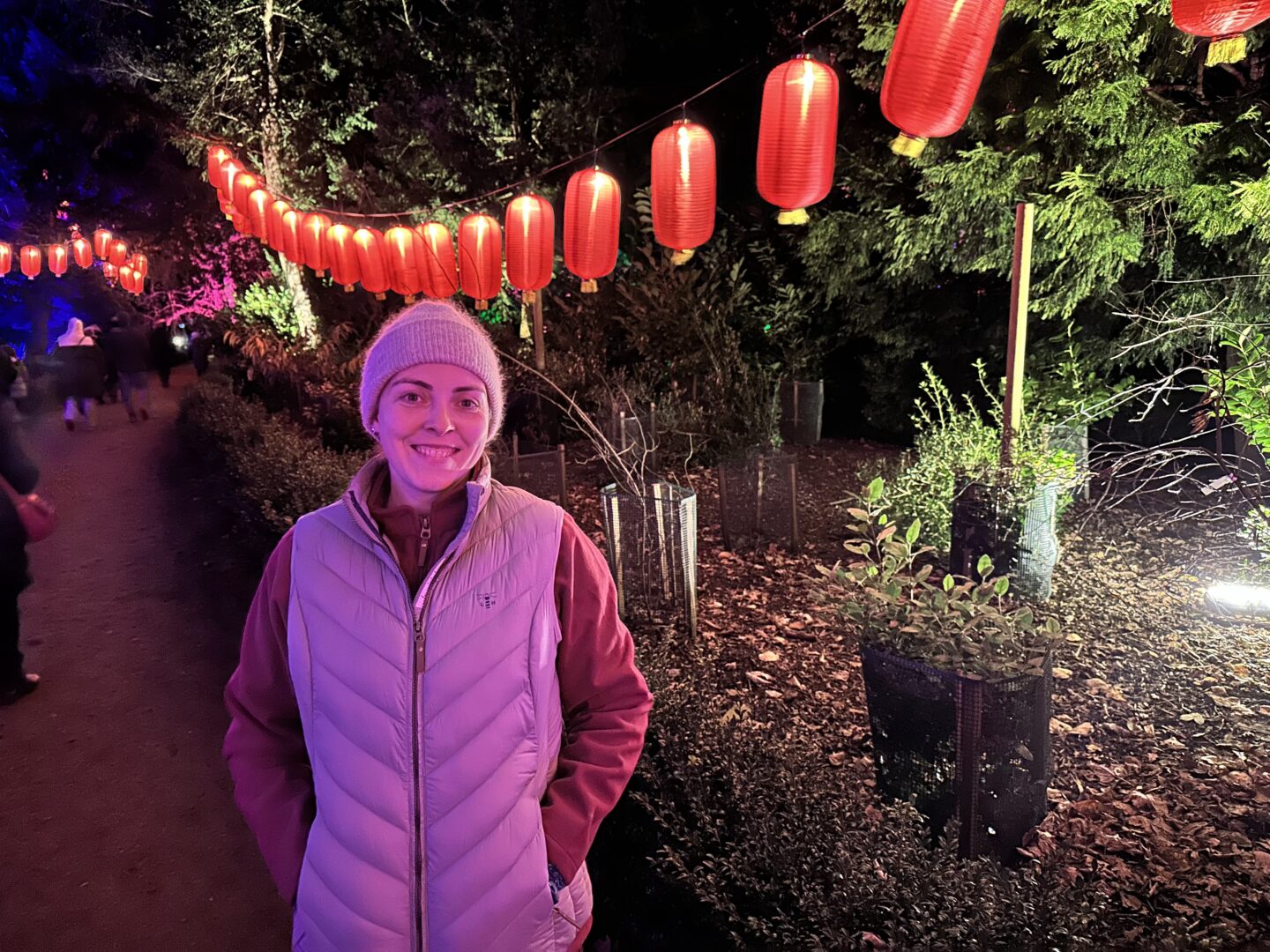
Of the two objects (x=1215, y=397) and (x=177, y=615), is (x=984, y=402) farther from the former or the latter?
(x=177, y=615)

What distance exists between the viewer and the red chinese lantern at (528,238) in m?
7.31

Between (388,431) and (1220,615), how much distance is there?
18.2 ft

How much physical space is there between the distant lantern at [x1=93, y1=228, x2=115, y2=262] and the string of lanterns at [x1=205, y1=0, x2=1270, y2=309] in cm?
959

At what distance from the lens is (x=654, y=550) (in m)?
4.59

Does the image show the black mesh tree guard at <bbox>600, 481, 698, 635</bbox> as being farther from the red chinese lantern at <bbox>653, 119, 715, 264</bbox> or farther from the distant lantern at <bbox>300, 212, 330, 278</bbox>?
the distant lantern at <bbox>300, 212, 330, 278</bbox>

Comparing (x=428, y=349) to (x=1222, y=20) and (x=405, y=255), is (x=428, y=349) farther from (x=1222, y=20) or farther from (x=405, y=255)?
(x=405, y=255)

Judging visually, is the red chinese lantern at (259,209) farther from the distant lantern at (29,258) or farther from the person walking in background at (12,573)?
the distant lantern at (29,258)

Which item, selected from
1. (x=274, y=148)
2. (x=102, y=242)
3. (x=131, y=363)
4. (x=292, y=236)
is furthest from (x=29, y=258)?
(x=292, y=236)

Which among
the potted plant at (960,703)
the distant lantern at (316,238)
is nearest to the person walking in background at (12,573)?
the potted plant at (960,703)

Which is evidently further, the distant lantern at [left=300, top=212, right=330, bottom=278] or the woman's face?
the distant lantern at [left=300, top=212, right=330, bottom=278]

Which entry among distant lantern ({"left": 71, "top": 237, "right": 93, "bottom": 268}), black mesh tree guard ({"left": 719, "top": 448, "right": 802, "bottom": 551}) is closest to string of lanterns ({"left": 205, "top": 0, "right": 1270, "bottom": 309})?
black mesh tree guard ({"left": 719, "top": 448, "right": 802, "bottom": 551})

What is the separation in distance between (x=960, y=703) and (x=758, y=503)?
3.83 meters

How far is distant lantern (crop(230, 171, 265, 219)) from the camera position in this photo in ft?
35.7

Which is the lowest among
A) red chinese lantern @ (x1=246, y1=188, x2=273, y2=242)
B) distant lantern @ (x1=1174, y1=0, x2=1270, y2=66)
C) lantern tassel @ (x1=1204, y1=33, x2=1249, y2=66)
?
lantern tassel @ (x1=1204, y1=33, x2=1249, y2=66)
